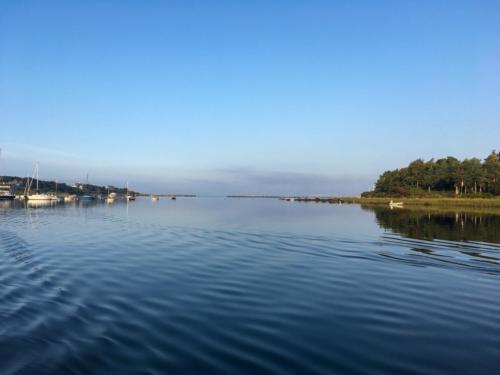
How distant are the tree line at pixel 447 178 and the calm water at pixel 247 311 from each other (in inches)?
5654

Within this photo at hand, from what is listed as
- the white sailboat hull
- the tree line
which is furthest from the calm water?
the white sailboat hull

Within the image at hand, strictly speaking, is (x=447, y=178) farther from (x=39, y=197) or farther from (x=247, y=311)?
(x=39, y=197)

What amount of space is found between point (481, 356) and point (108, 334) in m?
9.85

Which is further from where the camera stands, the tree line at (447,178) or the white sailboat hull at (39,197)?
the white sailboat hull at (39,197)

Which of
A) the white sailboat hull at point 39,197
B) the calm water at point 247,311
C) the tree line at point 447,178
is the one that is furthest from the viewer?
the white sailboat hull at point 39,197

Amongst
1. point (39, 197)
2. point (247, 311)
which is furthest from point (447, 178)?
point (39, 197)

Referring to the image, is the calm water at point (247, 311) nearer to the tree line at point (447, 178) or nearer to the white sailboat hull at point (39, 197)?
the tree line at point (447, 178)

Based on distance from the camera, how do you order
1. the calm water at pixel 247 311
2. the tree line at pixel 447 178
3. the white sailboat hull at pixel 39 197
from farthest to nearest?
the white sailboat hull at pixel 39 197 < the tree line at pixel 447 178 < the calm water at pixel 247 311

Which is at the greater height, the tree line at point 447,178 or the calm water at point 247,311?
the tree line at point 447,178

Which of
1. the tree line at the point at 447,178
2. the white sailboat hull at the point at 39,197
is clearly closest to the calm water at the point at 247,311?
the tree line at the point at 447,178

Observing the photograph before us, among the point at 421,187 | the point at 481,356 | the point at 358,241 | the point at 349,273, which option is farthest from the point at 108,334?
the point at 421,187

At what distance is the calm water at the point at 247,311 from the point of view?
8836mm

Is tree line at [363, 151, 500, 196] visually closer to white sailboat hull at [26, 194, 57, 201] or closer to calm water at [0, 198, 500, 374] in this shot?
calm water at [0, 198, 500, 374]

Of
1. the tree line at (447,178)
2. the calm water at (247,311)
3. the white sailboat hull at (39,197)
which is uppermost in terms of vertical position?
the tree line at (447,178)
